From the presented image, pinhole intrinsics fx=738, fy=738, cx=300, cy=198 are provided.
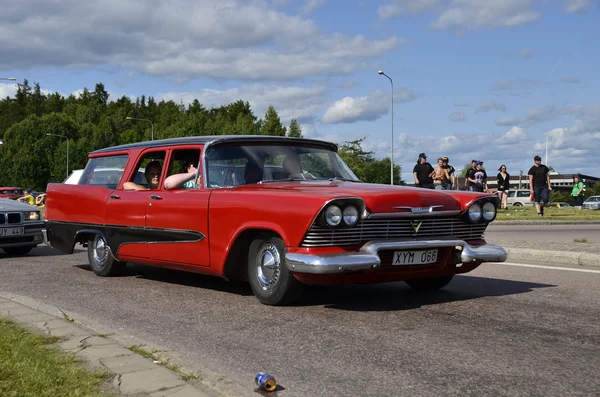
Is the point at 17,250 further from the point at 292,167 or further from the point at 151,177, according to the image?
the point at 292,167

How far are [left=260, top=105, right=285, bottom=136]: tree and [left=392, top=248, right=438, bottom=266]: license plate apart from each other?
83.0m

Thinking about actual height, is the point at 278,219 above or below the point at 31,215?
above

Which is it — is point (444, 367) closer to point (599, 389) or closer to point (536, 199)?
point (599, 389)

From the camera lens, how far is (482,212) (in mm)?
6754

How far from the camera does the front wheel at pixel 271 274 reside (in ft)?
20.3

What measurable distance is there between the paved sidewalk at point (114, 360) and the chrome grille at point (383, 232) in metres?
1.85

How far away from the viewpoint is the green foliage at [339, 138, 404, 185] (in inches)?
4195

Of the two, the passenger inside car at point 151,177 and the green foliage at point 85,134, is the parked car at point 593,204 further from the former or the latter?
the passenger inside car at point 151,177

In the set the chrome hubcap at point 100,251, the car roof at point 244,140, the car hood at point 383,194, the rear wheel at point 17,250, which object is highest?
the car roof at point 244,140

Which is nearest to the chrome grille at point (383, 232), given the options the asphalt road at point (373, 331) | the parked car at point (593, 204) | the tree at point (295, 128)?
the asphalt road at point (373, 331)

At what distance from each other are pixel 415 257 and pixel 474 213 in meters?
0.87

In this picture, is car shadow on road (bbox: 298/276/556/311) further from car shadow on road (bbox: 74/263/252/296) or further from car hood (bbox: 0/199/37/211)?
car hood (bbox: 0/199/37/211)

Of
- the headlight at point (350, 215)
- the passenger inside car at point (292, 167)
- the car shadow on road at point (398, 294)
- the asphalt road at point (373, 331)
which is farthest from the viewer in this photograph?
the passenger inside car at point (292, 167)

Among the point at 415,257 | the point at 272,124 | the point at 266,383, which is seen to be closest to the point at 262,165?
the point at 415,257
